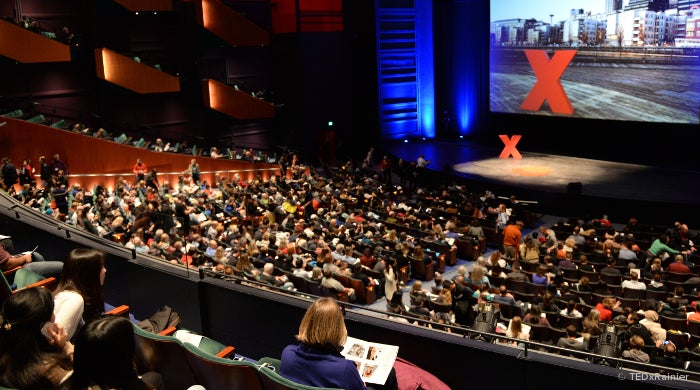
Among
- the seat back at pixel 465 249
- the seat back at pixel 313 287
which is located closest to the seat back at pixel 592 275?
the seat back at pixel 465 249

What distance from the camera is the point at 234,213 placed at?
13.4 m

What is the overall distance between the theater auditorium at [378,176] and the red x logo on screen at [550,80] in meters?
0.07

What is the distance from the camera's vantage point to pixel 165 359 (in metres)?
3.81

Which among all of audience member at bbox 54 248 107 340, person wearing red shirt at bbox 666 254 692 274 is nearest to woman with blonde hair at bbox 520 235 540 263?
person wearing red shirt at bbox 666 254 692 274

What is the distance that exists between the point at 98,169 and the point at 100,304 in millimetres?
15042

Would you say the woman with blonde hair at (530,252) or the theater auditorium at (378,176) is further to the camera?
the woman with blonde hair at (530,252)

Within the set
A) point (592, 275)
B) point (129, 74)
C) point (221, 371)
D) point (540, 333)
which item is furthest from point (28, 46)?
point (221, 371)

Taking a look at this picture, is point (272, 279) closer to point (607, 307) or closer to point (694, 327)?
point (607, 307)

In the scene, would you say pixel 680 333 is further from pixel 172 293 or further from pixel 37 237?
pixel 37 237

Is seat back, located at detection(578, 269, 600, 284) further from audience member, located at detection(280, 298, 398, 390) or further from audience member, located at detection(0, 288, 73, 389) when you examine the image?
audience member, located at detection(0, 288, 73, 389)

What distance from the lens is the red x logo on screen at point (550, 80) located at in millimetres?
19875

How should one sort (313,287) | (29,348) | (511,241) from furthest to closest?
1. (511,241)
2. (313,287)
3. (29,348)

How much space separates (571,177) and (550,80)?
4288 mm

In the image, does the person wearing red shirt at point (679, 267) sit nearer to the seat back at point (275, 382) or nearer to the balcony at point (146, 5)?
the seat back at point (275, 382)
